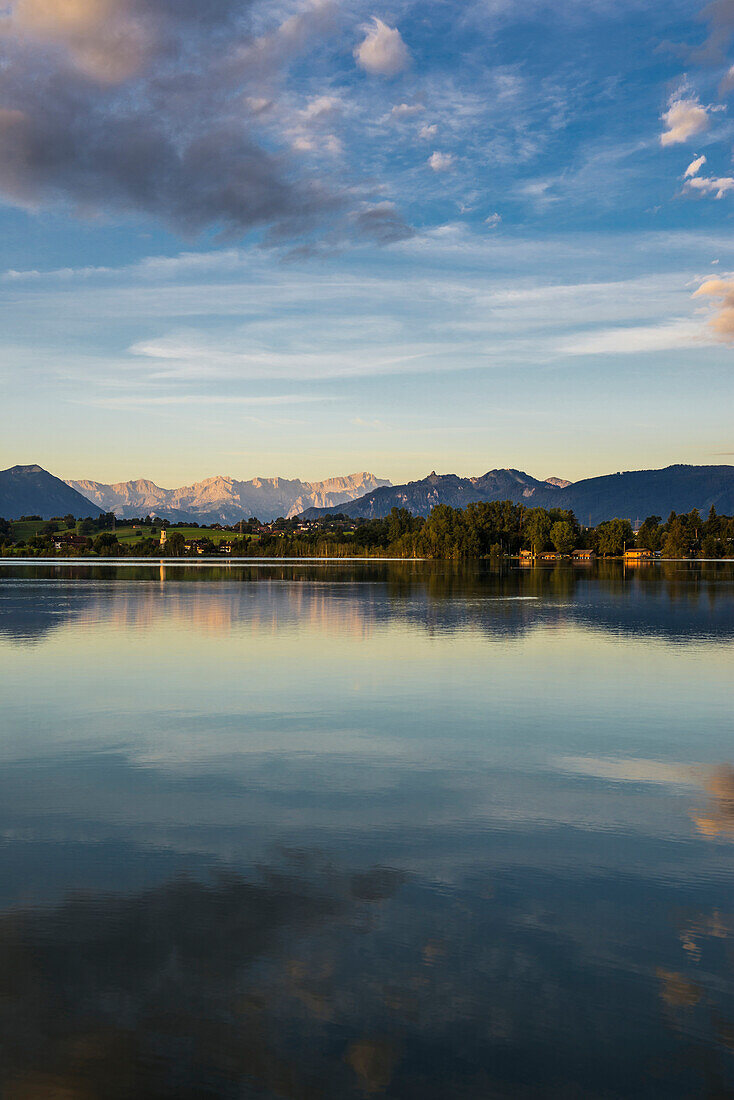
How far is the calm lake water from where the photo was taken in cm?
931

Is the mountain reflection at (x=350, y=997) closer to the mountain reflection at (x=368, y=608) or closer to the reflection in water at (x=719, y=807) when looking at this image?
the reflection in water at (x=719, y=807)

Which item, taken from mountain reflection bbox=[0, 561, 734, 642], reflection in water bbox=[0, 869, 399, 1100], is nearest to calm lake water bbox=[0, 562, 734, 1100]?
reflection in water bbox=[0, 869, 399, 1100]

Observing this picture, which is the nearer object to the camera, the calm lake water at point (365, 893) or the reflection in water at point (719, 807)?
the calm lake water at point (365, 893)

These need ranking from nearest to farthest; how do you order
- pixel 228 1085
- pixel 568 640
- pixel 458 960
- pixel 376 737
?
pixel 228 1085 → pixel 458 960 → pixel 376 737 → pixel 568 640

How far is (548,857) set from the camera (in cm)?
1514

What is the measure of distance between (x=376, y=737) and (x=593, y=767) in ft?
22.1

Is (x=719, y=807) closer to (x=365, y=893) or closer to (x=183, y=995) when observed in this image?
(x=365, y=893)

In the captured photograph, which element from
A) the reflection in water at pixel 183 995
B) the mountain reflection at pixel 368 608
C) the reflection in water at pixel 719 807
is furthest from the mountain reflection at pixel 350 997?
the mountain reflection at pixel 368 608

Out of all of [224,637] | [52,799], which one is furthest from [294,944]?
[224,637]

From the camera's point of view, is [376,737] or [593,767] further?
[376,737]

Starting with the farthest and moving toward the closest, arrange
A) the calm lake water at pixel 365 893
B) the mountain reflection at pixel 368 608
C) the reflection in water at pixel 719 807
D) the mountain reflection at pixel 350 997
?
the mountain reflection at pixel 368 608
the reflection in water at pixel 719 807
the calm lake water at pixel 365 893
the mountain reflection at pixel 350 997

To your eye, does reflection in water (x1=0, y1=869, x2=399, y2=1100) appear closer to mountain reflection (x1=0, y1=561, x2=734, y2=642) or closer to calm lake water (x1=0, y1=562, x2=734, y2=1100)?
calm lake water (x1=0, y1=562, x2=734, y2=1100)

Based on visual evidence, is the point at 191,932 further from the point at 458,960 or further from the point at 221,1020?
the point at 458,960

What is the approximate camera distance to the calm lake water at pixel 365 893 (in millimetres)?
9312
